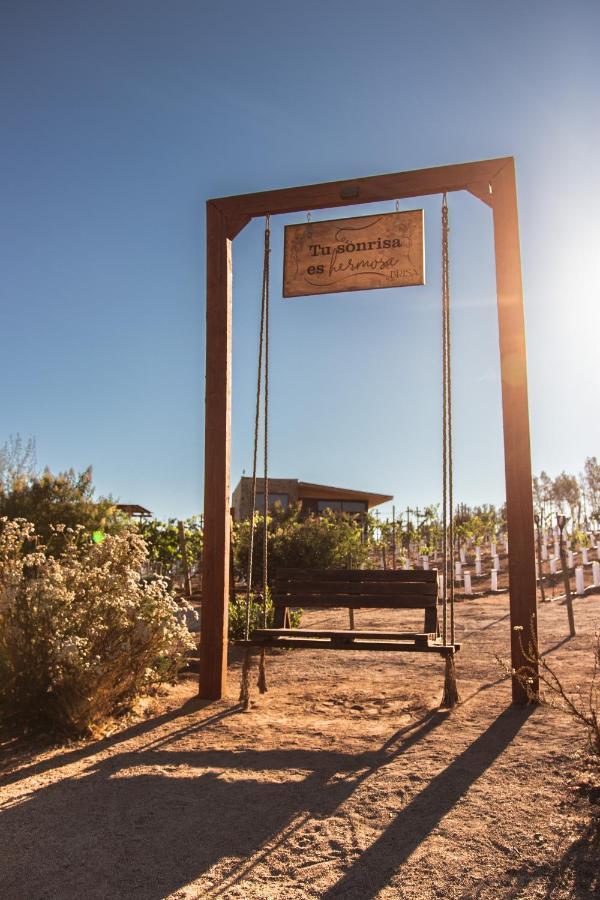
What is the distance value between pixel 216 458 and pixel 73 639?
71.3 inches

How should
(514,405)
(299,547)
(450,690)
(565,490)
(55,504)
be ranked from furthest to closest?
1. (565,490)
2. (299,547)
3. (55,504)
4. (514,405)
5. (450,690)

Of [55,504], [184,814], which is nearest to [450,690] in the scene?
[184,814]

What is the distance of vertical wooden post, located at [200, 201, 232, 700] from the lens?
17.4ft

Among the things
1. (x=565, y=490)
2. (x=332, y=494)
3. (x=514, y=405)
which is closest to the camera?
(x=514, y=405)

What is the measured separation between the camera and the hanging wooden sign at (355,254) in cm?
542

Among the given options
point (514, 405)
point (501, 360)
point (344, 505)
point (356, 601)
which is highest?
point (344, 505)

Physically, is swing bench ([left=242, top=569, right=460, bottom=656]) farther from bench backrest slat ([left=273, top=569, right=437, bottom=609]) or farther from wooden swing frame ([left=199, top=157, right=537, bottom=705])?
wooden swing frame ([left=199, top=157, right=537, bottom=705])

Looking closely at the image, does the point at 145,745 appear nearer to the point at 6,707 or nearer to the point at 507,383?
the point at 6,707

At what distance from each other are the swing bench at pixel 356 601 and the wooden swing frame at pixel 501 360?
0.54 meters

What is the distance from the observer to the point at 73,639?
4.28m

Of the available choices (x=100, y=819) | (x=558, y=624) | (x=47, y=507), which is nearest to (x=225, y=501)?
(x=100, y=819)

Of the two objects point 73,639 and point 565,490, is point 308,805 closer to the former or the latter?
point 73,639

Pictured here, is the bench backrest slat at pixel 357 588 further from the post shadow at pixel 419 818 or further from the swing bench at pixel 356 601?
the post shadow at pixel 419 818

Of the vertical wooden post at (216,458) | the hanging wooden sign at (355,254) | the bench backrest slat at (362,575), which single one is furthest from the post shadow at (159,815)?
the hanging wooden sign at (355,254)
